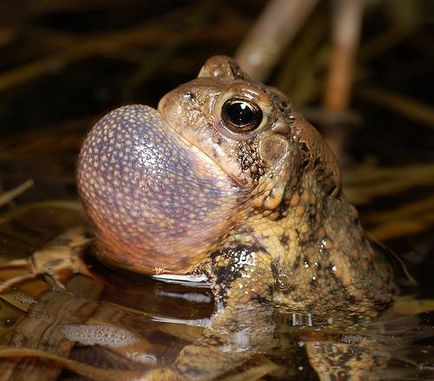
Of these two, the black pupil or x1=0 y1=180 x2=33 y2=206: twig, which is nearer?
the black pupil

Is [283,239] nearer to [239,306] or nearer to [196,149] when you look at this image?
[239,306]

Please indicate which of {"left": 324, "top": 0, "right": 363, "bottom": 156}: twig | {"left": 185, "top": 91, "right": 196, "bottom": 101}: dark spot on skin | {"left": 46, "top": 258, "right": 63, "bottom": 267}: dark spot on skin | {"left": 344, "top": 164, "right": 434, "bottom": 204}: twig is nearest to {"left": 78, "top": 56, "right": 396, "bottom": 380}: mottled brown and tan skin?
{"left": 185, "top": 91, "right": 196, "bottom": 101}: dark spot on skin

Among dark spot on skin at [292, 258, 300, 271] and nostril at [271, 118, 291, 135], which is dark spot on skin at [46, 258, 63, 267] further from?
nostril at [271, 118, 291, 135]

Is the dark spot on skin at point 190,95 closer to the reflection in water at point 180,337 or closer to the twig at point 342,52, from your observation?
the reflection in water at point 180,337

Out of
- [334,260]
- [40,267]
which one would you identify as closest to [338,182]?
[334,260]

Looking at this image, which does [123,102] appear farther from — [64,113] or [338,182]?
[338,182]

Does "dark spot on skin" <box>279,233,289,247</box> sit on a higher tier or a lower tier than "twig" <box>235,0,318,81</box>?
lower
